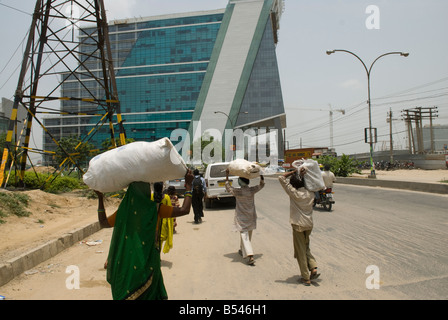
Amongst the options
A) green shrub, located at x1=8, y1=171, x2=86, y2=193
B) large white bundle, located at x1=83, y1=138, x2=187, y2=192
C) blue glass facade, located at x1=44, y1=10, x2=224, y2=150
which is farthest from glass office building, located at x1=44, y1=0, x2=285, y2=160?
large white bundle, located at x1=83, y1=138, x2=187, y2=192

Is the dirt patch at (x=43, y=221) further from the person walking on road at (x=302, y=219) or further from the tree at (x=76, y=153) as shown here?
the person walking on road at (x=302, y=219)

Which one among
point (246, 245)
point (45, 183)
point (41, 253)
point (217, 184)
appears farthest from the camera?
point (45, 183)

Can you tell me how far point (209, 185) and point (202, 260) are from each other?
7.79m

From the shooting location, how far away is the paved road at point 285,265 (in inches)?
177

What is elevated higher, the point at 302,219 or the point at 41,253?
the point at 302,219

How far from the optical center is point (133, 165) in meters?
3.01

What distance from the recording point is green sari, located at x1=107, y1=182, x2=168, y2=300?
2.85 m

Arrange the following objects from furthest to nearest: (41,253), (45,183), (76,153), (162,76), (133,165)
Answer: (162,76)
(45,183)
(76,153)
(41,253)
(133,165)

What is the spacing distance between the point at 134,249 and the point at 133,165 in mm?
703

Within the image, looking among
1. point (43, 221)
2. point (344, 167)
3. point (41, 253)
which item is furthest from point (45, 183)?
point (344, 167)

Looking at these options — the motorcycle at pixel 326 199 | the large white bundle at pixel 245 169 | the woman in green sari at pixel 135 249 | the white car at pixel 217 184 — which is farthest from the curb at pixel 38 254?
the motorcycle at pixel 326 199

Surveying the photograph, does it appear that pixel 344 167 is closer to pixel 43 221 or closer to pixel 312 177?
pixel 43 221

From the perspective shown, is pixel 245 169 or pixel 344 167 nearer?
pixel 245 169

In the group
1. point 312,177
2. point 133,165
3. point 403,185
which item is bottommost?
point 403,185
